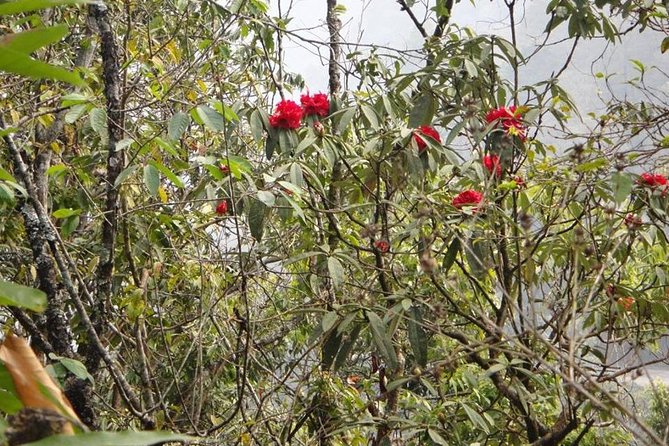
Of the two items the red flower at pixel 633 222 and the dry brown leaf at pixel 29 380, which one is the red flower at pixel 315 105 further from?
the dry brown leaf at pixel 29 380

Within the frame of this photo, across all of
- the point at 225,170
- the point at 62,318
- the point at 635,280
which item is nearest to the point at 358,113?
the point at 225,170

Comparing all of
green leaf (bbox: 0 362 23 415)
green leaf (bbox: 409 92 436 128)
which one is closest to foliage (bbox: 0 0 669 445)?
green leaf (bbox: 409 92 436 128)

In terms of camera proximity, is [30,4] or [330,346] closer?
[30,4]

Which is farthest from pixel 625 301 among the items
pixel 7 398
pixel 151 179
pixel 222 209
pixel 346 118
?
pixel 7 398

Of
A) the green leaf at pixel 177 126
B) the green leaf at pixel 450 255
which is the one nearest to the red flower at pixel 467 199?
the green leaf at pixel 450 255

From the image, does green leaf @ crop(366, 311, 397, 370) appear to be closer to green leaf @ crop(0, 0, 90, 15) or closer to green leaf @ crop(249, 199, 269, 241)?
green leaf @ crop(249, 199, 269, 241)

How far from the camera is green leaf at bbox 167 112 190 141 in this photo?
1.31 metres

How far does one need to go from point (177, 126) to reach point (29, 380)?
1068mm

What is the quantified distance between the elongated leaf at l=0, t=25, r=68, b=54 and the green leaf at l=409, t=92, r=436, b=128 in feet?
4.56

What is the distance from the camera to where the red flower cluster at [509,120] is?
4.96 ft

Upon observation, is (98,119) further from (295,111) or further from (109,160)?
(295,111)

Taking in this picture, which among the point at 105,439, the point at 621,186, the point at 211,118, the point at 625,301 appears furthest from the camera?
the point at 625,301

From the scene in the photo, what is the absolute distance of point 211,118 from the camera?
1.29 metres

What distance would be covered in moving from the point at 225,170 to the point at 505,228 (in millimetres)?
763
